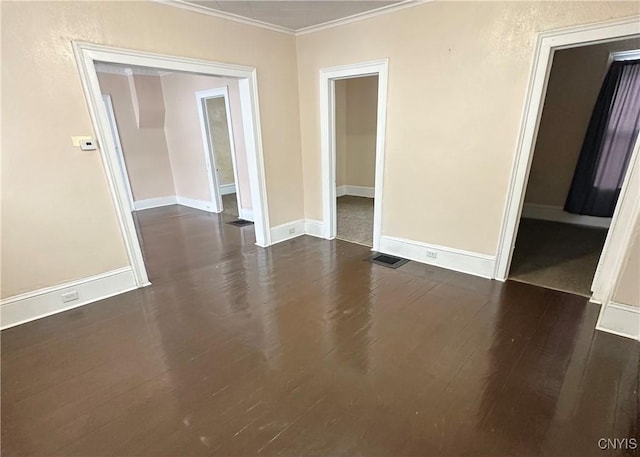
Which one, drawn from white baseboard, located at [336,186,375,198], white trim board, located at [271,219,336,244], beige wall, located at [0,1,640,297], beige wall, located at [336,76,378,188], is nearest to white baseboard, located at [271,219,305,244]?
white trim board, located at [271,219,336,244]

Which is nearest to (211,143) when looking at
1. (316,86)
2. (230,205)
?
(230,205)

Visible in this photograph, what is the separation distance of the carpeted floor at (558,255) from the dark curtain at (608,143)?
0.45 meters

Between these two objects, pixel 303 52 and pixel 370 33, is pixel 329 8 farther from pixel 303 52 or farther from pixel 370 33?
pixel 303 52

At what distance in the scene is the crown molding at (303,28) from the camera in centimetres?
295

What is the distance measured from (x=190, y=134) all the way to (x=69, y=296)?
12.9ft

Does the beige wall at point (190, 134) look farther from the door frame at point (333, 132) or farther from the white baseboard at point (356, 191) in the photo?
Result: the white baseboard at point (356, 191)

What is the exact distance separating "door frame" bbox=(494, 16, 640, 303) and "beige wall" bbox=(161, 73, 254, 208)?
386 centimetres

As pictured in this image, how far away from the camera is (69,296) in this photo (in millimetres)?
2787

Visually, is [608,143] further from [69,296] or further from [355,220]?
[69,296]

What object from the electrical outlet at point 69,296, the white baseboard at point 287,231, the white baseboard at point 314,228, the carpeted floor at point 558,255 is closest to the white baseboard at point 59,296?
the electrical outlet at point 69,296

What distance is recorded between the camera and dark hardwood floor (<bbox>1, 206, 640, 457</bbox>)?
159 cm

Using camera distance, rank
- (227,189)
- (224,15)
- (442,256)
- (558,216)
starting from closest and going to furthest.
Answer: (224,15), (442,256), (558,216), (227,189)

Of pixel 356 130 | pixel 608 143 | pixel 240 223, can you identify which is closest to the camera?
pixel 608 143

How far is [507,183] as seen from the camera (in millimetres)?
2898
